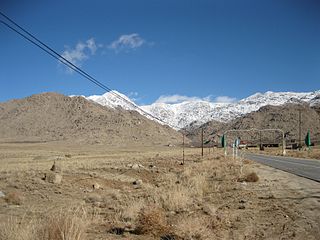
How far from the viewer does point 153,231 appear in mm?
9250

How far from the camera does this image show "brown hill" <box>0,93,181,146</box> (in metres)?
158

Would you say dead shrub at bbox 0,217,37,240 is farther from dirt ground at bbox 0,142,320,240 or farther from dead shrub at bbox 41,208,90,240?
dead shrub at bbox 41,208,90,240

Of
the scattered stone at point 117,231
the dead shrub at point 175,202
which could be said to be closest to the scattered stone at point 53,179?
the dead shrub at point 175,202

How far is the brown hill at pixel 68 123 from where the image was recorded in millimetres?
158250

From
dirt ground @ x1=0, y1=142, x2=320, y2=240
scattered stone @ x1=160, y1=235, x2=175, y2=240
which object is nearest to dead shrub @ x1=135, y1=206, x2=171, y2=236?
dirt ground @ x1=0, y1=142, x2=320, y2=240

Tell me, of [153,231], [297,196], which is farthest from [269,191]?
[153,231]

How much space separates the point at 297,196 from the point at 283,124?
187m

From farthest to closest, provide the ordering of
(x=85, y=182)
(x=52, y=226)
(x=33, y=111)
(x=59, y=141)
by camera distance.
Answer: (x=33, y=111), (x=59, y=141), (x=85, y=182), (x=52, y=226)

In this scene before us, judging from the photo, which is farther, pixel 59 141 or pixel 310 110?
pixel 310 110

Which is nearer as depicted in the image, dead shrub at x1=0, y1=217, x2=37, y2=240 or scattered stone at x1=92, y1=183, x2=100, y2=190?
dead shrub at x1=0, y1=217, x2=37, y2=240

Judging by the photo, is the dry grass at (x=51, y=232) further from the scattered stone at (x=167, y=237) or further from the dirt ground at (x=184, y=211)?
the scattered stone at (x=167, y=237)

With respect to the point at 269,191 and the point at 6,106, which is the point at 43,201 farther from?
the point at 6,106

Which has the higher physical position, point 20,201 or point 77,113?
point 77,113

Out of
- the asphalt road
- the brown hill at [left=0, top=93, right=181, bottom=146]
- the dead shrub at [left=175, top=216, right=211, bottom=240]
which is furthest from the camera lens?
the brown hill at [left=0, top=93, right=181, bottom=146]
